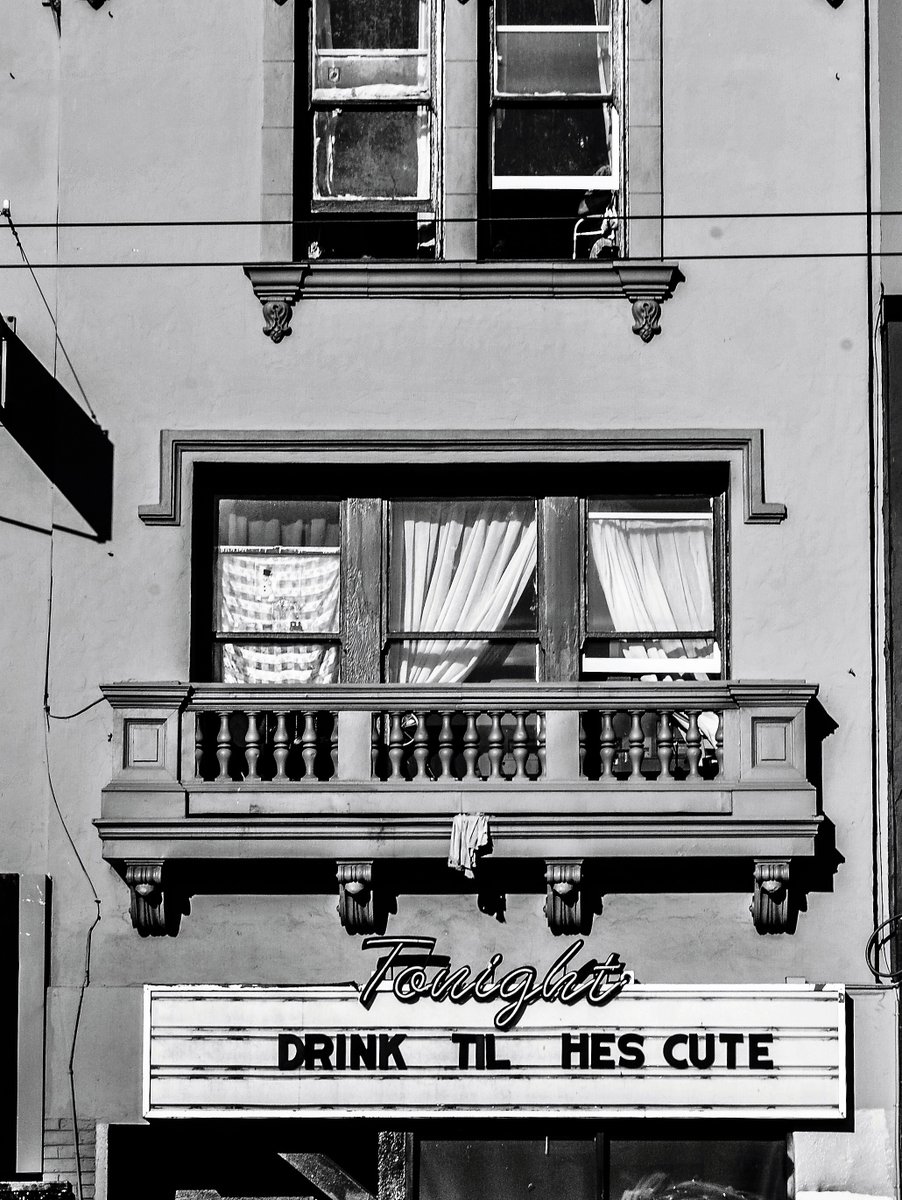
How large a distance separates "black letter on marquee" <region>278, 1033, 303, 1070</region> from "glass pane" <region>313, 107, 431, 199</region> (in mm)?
7120

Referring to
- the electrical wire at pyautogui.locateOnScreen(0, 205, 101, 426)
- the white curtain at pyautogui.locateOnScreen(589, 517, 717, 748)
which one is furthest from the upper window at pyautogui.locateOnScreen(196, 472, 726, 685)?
the electrical wire at pyautogui.locateOnScreen(0, 205, 101, 426)

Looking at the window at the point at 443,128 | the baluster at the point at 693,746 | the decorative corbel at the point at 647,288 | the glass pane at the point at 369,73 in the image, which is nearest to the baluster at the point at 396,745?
the baluster at the point at 693,746

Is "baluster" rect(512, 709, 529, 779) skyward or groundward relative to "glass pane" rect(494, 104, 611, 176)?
groundward

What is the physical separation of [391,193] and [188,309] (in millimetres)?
2066

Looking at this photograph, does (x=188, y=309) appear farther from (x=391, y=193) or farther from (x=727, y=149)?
(x=727, y=149)

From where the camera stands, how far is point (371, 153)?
14.8 meters

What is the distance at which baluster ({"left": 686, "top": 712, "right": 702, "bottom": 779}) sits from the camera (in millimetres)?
13508

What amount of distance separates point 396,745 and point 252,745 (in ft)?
3.78

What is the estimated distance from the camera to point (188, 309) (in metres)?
14.3

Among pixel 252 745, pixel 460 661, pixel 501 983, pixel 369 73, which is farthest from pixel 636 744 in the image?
pixel 369 73

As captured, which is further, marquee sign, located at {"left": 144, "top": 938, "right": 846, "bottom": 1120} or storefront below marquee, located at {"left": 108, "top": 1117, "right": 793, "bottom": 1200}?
storefront below marquee, located at {"left": 108, "top": 1117, "right": 793, "bottom": 1200}

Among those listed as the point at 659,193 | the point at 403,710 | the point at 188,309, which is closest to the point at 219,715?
the point at 403,710

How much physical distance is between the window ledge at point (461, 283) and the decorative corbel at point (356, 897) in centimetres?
449

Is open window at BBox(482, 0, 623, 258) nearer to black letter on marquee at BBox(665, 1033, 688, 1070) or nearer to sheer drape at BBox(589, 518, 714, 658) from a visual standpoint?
sheer drape at BBox(589, 518, 714, 658)
